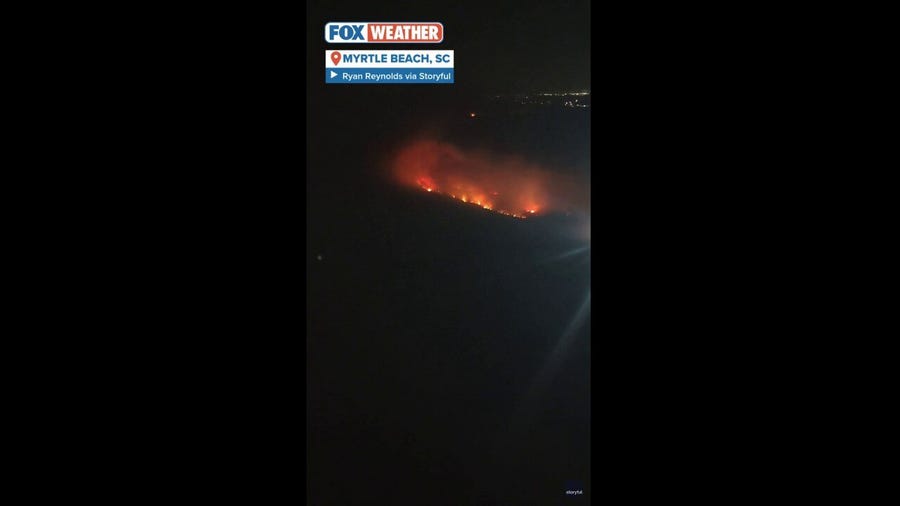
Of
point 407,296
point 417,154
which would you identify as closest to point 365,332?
point 407,296

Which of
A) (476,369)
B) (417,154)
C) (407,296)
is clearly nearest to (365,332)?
(407,296)

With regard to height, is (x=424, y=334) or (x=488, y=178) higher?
(x=488, y=178)

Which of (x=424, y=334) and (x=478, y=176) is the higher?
(x=478, y=176)

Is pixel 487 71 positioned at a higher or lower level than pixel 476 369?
higher

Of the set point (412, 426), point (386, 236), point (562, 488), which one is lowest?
point (562, 488)

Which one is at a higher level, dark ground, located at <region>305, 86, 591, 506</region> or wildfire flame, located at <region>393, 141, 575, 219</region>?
wildfire flame, located at <region>393, 141, 575, 219</region>

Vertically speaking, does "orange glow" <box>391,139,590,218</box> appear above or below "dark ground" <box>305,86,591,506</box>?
above

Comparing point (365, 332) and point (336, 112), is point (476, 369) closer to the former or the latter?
point (365, 332)

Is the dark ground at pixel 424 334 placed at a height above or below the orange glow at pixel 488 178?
below

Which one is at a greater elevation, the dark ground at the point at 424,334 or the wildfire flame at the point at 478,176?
the wildfire flame at the point at 478,176

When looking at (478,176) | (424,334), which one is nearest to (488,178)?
(478,176)

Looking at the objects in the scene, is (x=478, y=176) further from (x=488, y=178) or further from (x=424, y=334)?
(x=424, y=334)
